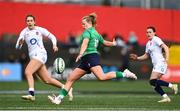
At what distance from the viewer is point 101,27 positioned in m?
41.8

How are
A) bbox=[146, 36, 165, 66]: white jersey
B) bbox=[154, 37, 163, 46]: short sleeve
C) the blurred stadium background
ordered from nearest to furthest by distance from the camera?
bbox=[154, 37, 163, 46]: short sleeve → bbox=[146, 36, 165, 66]: white jersey → the blurred stadium background

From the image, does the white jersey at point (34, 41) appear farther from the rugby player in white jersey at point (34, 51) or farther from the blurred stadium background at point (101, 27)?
the blurred stadium background at point (101, 27)

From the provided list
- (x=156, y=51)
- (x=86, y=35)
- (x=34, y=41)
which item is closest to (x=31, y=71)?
(x=34, y=41)

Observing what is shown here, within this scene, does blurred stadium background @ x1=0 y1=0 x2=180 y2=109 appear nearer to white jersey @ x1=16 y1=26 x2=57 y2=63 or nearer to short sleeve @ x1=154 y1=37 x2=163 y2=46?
white jersey @ x1=16 y1=26 x2=57 y2=63

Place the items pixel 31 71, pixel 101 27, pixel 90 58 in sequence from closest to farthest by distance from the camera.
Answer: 1. pixel 90 58
2. pixel 31 71
3. pixel 101 27

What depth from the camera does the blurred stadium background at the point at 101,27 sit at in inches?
1422

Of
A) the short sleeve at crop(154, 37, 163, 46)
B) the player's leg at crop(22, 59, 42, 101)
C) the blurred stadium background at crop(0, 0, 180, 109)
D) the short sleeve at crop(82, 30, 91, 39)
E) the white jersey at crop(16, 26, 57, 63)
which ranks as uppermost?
the short sleeve at crop(82, 30, 91, 39)

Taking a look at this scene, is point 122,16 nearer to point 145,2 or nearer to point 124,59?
point 145,2

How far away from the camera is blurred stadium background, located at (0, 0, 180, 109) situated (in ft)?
119

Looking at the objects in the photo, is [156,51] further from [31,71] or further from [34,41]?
[31,71]

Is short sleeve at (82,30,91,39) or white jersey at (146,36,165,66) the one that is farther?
white jersey at (146,36,165,66)

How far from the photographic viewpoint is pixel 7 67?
35.2 m

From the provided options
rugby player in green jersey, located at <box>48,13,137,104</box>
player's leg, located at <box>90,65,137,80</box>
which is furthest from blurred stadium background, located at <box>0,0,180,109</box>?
player's leg, located at <box>90,65,137,80</box>

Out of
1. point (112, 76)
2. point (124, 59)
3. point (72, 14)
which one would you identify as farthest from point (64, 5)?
point (112, 76)
